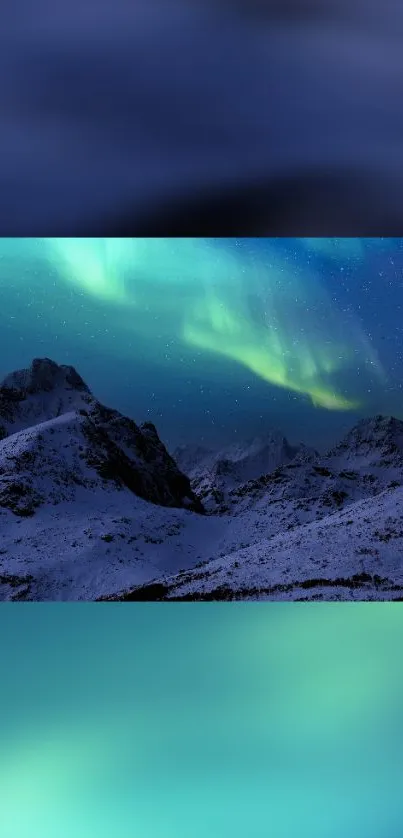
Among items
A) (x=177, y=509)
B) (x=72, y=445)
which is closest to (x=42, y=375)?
(x=72, y=445)

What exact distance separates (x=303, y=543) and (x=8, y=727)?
3.59 meters

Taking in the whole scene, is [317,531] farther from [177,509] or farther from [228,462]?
[177,509]

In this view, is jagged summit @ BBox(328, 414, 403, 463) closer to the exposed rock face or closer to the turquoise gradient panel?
the exposed rock face

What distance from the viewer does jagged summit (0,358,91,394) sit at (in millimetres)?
6957

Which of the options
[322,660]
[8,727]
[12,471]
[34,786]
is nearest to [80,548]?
[12,471]

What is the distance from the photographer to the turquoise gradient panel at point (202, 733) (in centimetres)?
281

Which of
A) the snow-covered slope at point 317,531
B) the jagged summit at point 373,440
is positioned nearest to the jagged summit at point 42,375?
the snow-covered slope at point 317,531

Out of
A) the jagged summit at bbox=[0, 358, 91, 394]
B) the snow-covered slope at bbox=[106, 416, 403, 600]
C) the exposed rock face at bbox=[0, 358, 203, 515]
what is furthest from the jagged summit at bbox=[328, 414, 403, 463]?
the jagged summit at bbox=[0, 358, 91, 394]

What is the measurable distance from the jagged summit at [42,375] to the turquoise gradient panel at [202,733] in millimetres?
2036

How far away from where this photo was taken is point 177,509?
7.05m

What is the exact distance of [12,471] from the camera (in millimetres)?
6922

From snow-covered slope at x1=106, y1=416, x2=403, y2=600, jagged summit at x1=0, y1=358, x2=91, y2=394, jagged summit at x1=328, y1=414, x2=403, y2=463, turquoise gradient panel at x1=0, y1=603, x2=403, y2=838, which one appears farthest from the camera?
jagged summit at x1=0, y1=358, x2=91, y2=394

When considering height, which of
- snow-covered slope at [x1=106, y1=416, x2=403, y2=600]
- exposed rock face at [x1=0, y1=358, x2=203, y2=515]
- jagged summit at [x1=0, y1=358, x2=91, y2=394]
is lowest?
snow-covered slope at [x1=106, y1=416, x2=403, y2=600]
